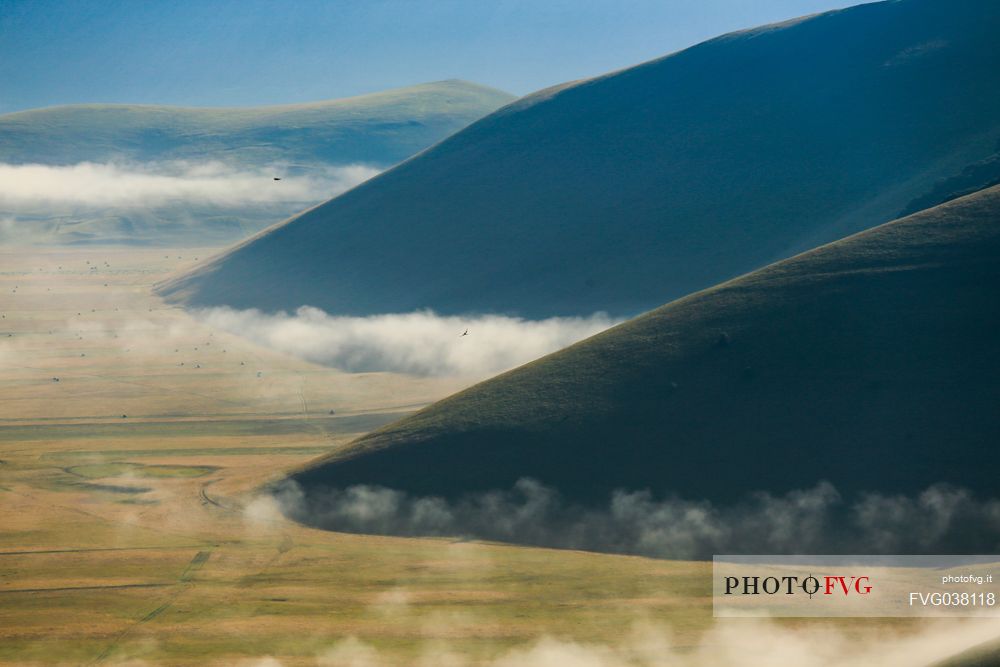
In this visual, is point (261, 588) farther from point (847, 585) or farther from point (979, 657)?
point (979, 657)

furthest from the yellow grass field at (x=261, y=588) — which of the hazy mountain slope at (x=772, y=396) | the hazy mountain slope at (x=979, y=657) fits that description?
the hazy mountain slope at (x=979, y=657)

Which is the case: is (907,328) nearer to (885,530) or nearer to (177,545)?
(885,530)

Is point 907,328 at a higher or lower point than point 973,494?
higher

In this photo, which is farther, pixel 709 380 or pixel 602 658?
pixel 709 380

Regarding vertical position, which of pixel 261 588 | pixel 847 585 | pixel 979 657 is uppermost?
pixel 847 585

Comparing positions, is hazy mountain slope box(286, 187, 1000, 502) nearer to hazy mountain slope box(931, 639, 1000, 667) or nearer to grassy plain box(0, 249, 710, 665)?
grassy plain box(0, 249, 710, 665)

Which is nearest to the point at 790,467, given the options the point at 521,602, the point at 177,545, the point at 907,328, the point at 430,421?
the point at 907,328

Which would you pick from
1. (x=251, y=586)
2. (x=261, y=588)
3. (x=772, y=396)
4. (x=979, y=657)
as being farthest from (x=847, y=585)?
(x=251, y=586)
